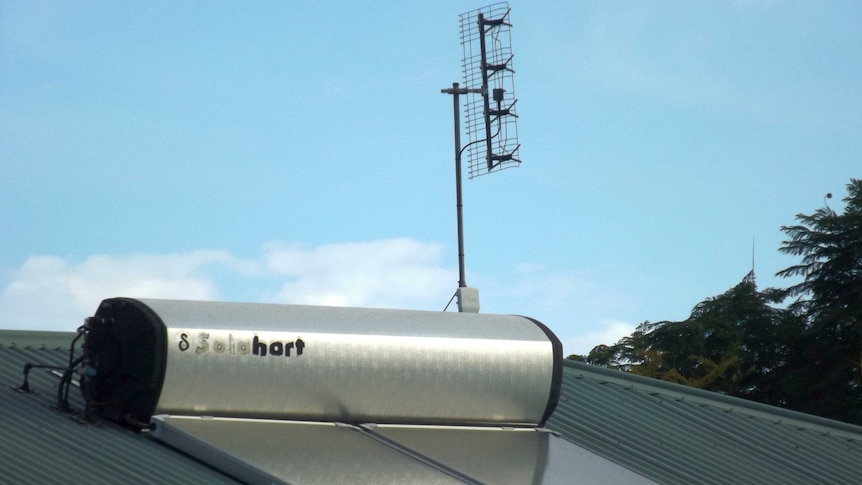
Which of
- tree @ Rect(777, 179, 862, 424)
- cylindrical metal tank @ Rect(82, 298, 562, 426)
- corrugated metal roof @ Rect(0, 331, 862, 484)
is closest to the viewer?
corrugated metal roof @ Rect(0, 331, 862, 484)

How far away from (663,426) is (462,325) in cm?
315

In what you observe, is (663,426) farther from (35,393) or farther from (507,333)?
(35,393)

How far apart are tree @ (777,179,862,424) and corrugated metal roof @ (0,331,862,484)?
20453 mm

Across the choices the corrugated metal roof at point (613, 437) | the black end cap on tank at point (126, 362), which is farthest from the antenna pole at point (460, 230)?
the black end cap on tank at point (126, 362)

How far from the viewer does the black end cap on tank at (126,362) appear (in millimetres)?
9281

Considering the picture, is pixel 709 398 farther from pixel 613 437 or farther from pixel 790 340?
pixel 790 340

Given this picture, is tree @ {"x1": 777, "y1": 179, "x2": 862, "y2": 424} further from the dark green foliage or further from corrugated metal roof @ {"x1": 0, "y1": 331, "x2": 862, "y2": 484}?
corrugated metal roof @ {"x1": 0, "y1": 331, "x2": 862, "y2": 484}

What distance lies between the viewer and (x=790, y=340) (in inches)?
1427

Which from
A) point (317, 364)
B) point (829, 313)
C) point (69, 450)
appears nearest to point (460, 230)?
point (317, 364)

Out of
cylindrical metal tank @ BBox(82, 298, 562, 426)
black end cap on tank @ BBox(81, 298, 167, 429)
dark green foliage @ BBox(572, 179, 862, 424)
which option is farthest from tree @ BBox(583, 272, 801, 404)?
black end cap on tank @ BBox(81, 298, 167, 429)

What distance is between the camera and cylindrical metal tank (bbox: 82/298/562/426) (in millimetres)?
9383

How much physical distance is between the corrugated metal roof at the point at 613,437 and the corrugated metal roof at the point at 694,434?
0.05 ft

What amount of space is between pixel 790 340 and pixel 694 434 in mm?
24853

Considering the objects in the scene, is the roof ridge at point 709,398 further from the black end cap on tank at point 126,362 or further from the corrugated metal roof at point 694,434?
the black end cap on tank at point 126,362
